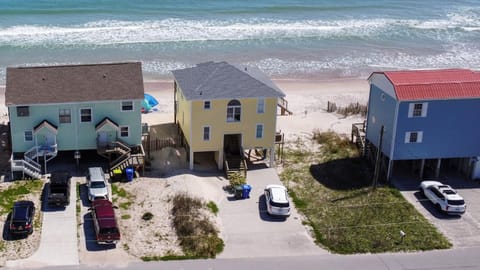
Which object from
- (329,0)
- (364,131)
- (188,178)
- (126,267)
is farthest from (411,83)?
(329,0)

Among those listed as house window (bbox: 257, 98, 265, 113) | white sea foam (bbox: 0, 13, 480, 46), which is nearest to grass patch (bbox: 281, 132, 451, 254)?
house window (bbox: 257, 98, 265, 113)

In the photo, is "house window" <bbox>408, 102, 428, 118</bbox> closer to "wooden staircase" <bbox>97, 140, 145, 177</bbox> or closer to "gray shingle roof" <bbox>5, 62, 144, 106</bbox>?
"gray shingle roof" <bbox>5, 62, 144, 106</bbox>

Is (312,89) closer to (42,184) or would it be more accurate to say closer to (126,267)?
(42,184)

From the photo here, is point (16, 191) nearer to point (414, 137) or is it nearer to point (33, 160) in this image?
point (33, 160)

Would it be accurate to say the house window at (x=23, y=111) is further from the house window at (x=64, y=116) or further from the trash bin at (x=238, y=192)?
the trash bin at (x=238, y=192)

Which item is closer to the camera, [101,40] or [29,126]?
[29,126]

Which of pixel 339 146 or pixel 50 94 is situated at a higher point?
pixel 50 94

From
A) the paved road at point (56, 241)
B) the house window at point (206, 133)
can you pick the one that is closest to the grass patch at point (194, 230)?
the paved road at point (56, 241)
